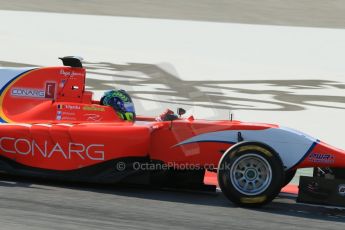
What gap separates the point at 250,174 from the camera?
6957mm

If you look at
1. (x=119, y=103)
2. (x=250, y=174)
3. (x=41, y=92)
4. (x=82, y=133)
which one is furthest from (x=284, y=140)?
(x=41, y=92)

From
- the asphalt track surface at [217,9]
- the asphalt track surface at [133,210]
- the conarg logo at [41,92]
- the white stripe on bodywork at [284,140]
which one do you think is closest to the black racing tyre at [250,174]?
the asphalt track surface at [133,210]

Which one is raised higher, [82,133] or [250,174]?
[82,133]

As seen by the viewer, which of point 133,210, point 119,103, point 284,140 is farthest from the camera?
point 119,103

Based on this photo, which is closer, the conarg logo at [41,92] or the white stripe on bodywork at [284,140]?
the white stripe on bodywork at [284,140]

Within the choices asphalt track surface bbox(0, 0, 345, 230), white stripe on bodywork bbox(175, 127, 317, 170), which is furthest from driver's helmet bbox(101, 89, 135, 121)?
white stripe on bodywork bbox(175, 127, 317, 170)

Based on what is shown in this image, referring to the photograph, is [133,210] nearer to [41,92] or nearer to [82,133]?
[82,133]

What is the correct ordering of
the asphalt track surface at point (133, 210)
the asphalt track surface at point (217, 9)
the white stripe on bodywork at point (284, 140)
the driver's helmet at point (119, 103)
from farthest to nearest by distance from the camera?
the asphalt track surface at point (217, 9), the driver's helmet at point (119, 103), the white stripe on bodywork at point (284, 140), the asphalt track surface at point (133, 210)

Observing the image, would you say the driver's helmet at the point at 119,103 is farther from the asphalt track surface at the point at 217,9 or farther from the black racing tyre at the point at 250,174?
the asphalt track surface at the point at 217,9

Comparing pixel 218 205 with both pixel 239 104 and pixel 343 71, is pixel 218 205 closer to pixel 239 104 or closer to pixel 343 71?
pixel 239 104

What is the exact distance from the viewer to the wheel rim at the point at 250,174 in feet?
22.5

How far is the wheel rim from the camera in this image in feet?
22.5

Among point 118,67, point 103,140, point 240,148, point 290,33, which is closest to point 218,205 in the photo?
point 240,148

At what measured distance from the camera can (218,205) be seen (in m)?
6.99
